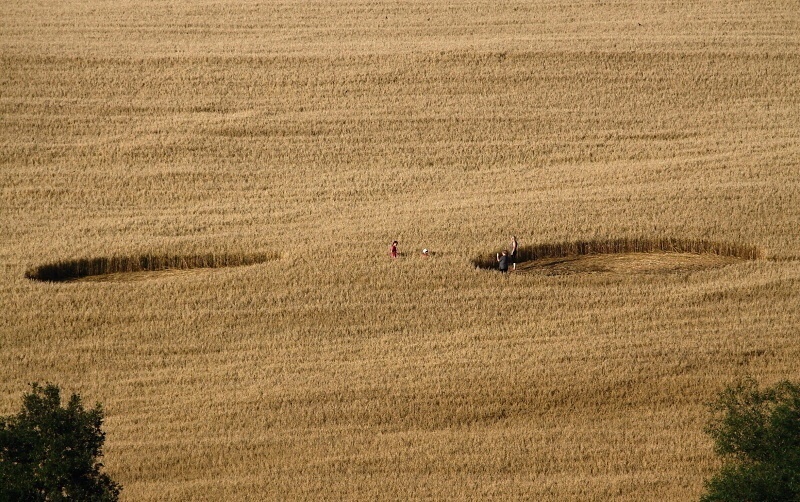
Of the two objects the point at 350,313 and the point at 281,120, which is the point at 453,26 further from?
the point at 350,313

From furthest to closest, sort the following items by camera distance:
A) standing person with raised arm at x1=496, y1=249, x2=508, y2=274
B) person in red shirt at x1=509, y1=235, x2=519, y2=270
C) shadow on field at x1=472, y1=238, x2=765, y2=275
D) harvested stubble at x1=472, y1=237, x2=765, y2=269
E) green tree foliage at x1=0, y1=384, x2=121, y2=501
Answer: harvested stubble at x1=472, y1=237, x2=765, y2=269, shadow on field at x1=472, y1=238, x2=765, y2=275, person in red shirt at x1=509, y1=235, x2=519, y2=270, standing person with raised arm at x1=496, y1=249, x2=508, y2=274, green tree foliage at x1=0, y1=384, x2=121, y2=501

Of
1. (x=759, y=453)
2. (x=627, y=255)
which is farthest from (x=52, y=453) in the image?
(x=627, y=255)

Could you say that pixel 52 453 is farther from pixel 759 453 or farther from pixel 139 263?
pixel 139 263

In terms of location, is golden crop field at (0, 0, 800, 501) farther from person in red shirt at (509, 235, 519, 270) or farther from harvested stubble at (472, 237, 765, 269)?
person in red shirt at (509, 235, 519, 270)

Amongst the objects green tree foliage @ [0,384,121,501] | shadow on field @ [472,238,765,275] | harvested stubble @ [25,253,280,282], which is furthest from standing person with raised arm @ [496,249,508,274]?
green tree foliage @ [0,384,121,501]

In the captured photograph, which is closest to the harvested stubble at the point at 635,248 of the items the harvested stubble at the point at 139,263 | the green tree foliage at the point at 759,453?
the harvested stubble at the point at 139,263

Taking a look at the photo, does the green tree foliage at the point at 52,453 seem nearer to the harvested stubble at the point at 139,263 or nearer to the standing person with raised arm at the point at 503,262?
the harvested stubble at the point at 139,263

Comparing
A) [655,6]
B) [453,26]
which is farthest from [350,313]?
[655,6]
